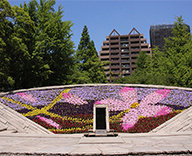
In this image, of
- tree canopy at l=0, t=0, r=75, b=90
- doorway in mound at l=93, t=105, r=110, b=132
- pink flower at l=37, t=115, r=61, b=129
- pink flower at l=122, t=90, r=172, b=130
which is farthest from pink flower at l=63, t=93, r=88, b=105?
tree canopy at l=0, t=0, r=75, b=90

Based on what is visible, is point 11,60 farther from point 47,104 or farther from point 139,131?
point 139,131

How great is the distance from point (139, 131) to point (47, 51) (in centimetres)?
1579

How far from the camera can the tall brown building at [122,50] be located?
225 ft

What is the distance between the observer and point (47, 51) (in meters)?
22.5

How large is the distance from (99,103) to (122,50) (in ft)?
192

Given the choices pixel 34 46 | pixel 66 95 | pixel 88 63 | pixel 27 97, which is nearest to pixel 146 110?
pixel 66 95

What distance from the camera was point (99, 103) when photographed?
14.0m

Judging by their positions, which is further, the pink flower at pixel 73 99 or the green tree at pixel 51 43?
the green tree at pixel 51 43

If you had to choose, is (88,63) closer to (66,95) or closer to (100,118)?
(66,95)

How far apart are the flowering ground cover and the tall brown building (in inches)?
2097

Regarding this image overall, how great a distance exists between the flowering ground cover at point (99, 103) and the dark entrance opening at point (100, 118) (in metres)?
0.94

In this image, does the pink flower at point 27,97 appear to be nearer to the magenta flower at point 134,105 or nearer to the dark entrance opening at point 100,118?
the magenta flower at point 134,105

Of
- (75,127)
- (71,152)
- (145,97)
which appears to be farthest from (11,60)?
(71,152)

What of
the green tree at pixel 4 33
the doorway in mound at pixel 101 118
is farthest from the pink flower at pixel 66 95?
the green tree at pixel 4 33
